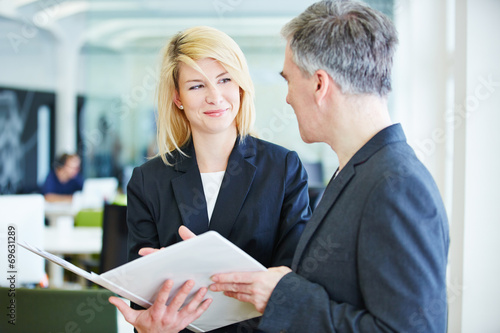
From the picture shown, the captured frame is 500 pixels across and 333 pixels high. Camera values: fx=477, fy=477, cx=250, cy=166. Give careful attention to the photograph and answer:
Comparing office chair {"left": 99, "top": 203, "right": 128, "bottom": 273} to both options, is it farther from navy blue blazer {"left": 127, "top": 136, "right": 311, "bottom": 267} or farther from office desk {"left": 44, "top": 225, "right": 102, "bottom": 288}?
navy blue blazer {"left": 127, "top": 136, "right": 311, "bottom": 267}

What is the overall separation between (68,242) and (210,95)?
270 centimetres

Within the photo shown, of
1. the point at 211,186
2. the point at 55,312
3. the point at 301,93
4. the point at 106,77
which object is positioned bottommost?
the point at 55,312

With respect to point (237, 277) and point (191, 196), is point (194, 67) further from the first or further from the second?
point (237, 277)

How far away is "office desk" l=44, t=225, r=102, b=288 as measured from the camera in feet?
11.9

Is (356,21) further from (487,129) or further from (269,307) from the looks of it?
(487,129)

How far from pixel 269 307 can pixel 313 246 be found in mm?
184

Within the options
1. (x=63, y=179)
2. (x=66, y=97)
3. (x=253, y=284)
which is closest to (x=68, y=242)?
(x=253, y=284)

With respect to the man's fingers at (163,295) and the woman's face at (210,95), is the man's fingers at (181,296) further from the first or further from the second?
the woman's face at (210,95)

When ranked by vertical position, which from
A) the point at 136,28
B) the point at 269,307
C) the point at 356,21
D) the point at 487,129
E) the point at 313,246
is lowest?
the point at 269,307

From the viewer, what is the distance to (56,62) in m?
8.87

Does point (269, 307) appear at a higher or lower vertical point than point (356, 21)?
lower

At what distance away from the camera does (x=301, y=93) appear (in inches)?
48.3

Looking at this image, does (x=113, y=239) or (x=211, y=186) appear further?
(x=113, y=239)

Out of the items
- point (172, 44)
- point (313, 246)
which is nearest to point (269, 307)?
point (313, 246)
